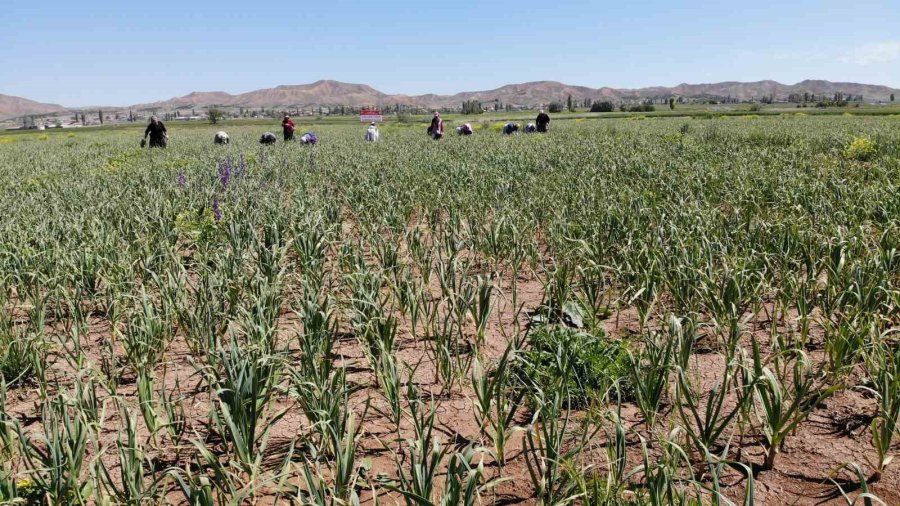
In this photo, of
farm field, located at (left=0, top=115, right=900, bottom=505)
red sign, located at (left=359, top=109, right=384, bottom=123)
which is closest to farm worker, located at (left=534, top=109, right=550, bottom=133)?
red sign, located at (left=359, top=109, right=384, bottom=123)

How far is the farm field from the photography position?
2617 millimetres

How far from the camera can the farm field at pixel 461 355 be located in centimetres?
262

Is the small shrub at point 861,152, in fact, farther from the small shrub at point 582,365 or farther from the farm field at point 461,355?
the small shrub at point 582,365

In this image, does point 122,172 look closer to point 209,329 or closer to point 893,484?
point 209,329

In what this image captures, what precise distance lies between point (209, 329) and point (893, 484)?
393cm

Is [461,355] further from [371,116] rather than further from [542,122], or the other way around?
[371,116]

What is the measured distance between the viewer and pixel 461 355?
446 centimetres

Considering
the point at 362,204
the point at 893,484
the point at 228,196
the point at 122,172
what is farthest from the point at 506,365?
the point at 122,172

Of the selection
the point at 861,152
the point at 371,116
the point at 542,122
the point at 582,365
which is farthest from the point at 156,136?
the point at 861,152

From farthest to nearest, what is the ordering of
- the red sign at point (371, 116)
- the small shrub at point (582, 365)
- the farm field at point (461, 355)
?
the red sign at point (371, 116) < the small shrub at point (582, 365) < the farm field at point (461, 355)

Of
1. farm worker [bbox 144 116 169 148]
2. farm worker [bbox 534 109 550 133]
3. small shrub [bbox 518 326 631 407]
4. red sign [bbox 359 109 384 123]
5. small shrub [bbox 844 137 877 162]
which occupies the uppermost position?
red sign [bbox 359 109 384 123]

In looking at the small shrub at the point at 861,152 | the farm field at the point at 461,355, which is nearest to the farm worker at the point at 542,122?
the small shrub at the point at 861,152

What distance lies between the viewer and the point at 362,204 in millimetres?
8820

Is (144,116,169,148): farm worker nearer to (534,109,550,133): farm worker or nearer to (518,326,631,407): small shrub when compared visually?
(534,109,550,133): farm worker
